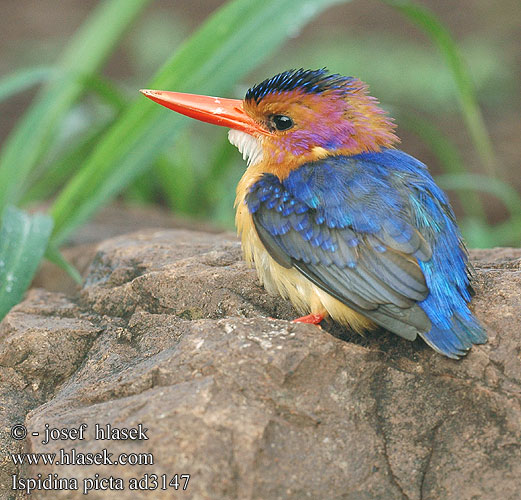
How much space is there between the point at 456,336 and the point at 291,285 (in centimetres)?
62

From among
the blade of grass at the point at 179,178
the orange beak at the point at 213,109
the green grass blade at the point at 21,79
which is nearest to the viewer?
the orange beak at the point at 213,109

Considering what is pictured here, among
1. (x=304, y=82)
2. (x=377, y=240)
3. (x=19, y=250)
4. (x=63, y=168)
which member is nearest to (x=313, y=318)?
(x=377, y=240)

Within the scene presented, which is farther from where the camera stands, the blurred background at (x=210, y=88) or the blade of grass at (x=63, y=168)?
the blade of grass at (x=63, y=168)

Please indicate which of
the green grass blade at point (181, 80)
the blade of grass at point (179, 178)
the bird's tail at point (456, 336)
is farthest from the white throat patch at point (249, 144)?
the blade of grass at point (179, 178)

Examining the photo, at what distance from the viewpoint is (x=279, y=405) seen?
89.3 inches

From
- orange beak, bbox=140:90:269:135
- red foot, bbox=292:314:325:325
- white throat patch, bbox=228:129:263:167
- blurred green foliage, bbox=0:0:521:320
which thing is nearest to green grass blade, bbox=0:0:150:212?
blurred green foliage, bbox=0:0:521:320

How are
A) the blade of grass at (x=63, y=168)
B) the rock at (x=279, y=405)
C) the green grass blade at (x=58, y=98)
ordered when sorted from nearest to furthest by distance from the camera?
the rock at (x=279, y=405) < the green grass blade at (x=58, y=98) < the blade of grass at (x=63, y=168)

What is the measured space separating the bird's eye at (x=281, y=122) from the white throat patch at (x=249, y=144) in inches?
4.2

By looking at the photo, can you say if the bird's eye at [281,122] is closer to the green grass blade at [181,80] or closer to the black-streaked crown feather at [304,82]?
the black-streaked crown feather at [304,82]

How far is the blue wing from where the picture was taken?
2465 millimetres

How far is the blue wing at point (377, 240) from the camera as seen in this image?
246cm

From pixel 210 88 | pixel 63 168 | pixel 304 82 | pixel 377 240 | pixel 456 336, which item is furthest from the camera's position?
pixel 63 168

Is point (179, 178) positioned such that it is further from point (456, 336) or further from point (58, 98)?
point (456, 336)

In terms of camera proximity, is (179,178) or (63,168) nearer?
(63,168)
